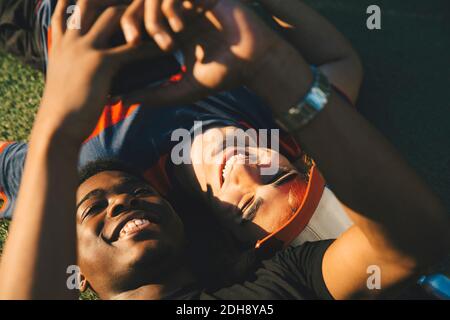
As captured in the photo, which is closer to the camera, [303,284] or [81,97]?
[81,97]

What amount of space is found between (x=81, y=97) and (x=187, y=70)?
0.89 ft

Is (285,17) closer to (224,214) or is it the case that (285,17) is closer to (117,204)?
(224,214)

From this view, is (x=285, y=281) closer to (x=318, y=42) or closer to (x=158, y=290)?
(x=158, y=290)

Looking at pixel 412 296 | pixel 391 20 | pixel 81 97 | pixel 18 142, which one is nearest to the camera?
pixel 81 97

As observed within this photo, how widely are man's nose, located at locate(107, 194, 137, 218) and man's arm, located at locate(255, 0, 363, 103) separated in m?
0.89

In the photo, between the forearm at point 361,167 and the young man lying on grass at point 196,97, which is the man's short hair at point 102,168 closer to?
the young man lying on grass at point 196,97

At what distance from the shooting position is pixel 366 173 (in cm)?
136

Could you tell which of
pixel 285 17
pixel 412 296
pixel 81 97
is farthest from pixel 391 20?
pixel 81 97

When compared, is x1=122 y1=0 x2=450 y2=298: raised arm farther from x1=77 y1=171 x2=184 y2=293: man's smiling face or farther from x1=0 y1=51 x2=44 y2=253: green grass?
x1=0 y1=51 x2=44 y2=253: green grass

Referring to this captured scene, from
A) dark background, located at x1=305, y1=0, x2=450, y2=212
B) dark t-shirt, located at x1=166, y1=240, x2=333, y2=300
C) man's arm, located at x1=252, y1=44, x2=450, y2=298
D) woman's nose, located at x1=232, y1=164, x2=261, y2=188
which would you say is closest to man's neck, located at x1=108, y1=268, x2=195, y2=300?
dark t-shirt, located at x1=166, y1=240, x2=333, y2=300

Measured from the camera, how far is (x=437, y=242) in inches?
57.1

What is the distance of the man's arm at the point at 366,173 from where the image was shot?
133 centimetres

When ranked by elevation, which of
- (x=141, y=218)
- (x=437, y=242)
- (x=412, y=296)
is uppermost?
(x=437, y=242)

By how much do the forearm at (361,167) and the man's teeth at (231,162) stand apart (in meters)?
0.90
